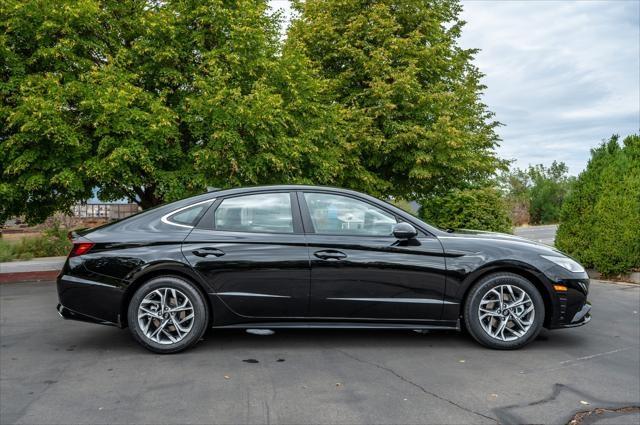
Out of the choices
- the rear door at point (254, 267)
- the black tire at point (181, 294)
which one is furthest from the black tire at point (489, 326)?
the black tire at point (181, 294)

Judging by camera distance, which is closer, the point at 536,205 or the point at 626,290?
the point at 626,290

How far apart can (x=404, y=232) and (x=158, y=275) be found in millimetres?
2307

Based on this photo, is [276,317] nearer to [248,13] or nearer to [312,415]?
[312,415]

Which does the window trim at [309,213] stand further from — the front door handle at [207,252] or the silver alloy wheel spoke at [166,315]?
the silver alloy wheel spoke at [166,315]

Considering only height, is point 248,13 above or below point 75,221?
above

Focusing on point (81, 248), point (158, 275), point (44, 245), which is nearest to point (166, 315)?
point (158, 275)

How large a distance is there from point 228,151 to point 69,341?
17.8ft

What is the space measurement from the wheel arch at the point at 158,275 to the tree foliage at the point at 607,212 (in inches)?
298

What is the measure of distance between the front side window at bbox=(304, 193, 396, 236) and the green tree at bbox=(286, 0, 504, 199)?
348 inches

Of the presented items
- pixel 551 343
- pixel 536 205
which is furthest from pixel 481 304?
pixel 536 205

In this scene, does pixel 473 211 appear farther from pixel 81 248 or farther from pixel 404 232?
pixel 81 248

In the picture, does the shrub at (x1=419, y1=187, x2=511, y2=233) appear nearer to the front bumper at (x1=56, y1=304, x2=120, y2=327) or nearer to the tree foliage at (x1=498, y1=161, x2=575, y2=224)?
the front bumper at (x1=56, y1=304, x2=120, y2=327)

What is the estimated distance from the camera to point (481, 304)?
483 cm

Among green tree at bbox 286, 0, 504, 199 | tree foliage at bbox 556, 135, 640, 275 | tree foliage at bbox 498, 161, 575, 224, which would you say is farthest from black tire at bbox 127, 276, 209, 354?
tree foliage at bbox 498, 161, 575, 224
